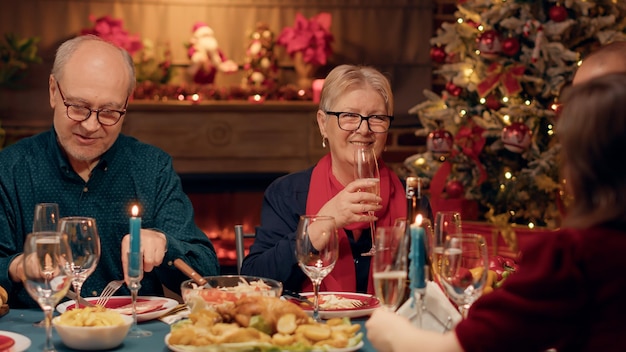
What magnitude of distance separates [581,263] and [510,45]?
335 cm

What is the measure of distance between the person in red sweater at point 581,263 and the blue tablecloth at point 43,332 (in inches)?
19.8

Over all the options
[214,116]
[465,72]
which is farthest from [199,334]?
[214,116]

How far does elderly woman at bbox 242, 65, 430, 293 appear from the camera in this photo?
260cm

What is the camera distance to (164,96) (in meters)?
5.52

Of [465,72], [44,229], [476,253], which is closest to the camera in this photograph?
[476,253]

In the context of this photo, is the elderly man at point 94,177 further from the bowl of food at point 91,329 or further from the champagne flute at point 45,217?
the bowl of food at point 91,329

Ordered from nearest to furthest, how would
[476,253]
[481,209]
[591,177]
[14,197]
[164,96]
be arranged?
[591,177]
[476,253]
[14,197]
[481,209]
[164,96]

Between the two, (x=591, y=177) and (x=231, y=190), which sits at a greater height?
(x=591, y=177)

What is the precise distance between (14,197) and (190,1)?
3.44 meters

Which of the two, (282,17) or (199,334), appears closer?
(199,334)

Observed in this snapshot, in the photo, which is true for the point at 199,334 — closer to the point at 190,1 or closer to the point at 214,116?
the point at 214,116

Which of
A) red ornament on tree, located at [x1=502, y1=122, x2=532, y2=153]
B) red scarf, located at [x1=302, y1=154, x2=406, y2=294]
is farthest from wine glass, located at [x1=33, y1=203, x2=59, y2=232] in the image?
red ornament on tree, located at [x1=502, y1=122, x2=532, y2=153]

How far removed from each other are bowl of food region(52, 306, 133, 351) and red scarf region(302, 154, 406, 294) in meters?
0.85

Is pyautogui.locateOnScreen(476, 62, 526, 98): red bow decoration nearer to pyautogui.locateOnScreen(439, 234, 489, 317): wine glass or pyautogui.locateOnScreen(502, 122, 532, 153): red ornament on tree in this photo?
pyautogui.locateOnScreen(502, 122, 532, 153): red ornament on tree
